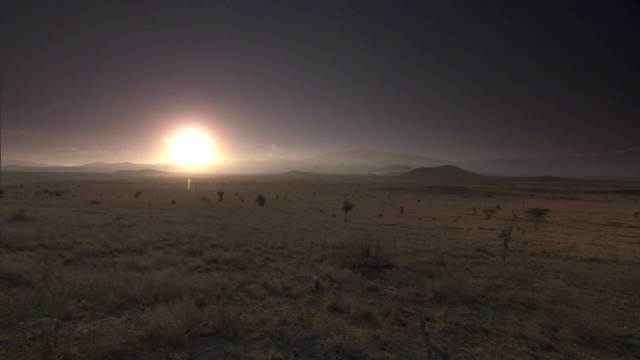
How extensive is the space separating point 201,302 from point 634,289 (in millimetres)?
13013

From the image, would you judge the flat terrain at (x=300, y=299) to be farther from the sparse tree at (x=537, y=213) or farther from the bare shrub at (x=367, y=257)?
the sparse tree at (x=537, y=213)

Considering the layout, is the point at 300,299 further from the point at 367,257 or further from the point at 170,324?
the point at 367,257

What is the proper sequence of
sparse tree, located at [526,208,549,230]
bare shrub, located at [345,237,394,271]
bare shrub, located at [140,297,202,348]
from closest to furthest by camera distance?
bare shrub, located at [140,297,202,348]
bare shrub, located at [345,237,394,271]
sparse tree, located at [526,208,549,230]

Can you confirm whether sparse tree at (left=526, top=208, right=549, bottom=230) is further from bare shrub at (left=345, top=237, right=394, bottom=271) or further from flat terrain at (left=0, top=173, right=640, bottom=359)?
bare shrub at (left=345, top=237, right=394, bottom=271)

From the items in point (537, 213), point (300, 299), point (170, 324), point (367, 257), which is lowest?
point (300, 299)

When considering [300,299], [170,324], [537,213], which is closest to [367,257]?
[300,299]

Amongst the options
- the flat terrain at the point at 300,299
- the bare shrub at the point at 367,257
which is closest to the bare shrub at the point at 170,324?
the flat terrain at the point at 300,299

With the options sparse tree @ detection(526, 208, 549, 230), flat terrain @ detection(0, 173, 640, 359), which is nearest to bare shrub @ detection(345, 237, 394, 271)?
flat terrain @ detection(0, 173, 640, 359)

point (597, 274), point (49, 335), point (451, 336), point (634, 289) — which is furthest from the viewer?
point (597, 274)

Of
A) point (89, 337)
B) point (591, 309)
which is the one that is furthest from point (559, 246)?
point (89, 337)

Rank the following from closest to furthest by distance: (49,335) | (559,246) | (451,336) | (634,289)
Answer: (49,335), (451,336), (634,289), (559,246)

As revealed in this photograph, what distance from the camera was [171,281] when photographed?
7.97 metres

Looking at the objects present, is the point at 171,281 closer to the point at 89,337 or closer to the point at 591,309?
the point at 89,337

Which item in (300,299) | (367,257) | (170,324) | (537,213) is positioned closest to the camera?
(170,324)
